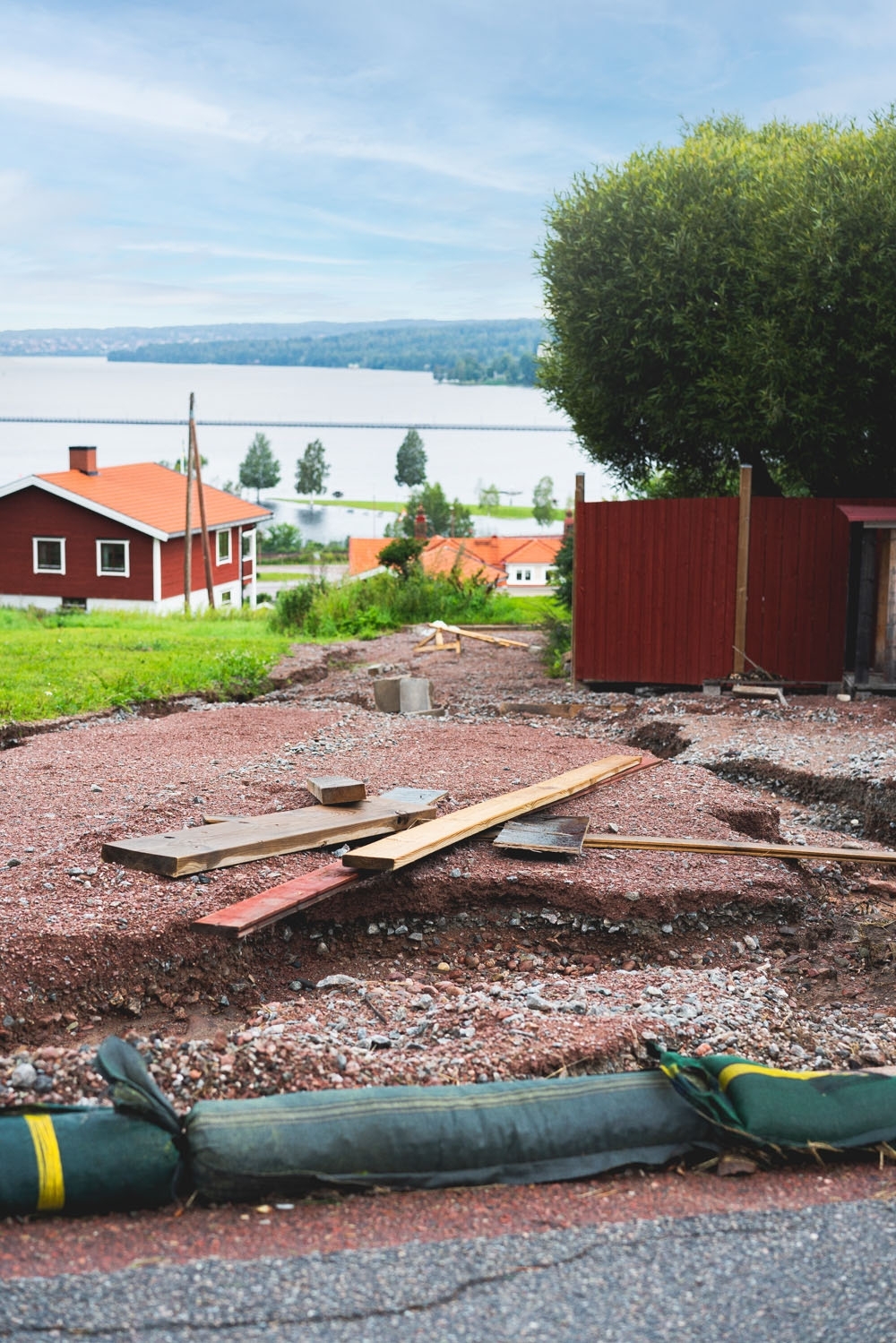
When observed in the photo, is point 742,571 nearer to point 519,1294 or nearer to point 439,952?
point 439,952

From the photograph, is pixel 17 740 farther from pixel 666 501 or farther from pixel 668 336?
pixel 668 336

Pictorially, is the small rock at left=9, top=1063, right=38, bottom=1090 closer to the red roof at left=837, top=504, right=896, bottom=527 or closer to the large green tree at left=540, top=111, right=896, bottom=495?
→ the red roof at left=837, top=504, right=896, bottom=527

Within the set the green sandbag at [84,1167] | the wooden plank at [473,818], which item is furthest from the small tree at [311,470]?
the green sandbag at [84,1167]

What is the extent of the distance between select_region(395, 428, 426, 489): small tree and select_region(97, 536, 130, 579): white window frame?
121310mm

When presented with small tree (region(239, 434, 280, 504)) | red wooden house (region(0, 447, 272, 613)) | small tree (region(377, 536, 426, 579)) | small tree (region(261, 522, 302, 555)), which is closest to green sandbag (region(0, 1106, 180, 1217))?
small tree (region(377, 536, 426, 579))

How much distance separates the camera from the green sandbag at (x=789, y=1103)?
3.71m

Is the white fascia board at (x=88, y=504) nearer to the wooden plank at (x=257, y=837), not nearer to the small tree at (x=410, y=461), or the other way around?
the wooden plank at (x=257, y=837)

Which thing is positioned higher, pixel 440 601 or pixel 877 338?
pixel 877 338

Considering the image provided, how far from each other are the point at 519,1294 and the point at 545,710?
1007cm

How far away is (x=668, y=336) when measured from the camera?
1532 cm

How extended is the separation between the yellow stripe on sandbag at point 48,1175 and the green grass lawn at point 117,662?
930 cm

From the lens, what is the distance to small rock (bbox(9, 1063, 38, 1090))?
406 centimetres

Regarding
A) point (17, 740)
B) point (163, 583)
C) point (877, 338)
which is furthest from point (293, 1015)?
point (163, 583)

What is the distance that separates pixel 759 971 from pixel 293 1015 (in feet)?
7.72
